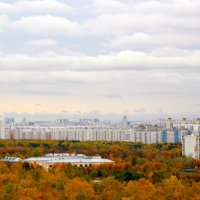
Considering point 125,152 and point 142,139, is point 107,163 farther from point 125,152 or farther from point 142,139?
point 142,139

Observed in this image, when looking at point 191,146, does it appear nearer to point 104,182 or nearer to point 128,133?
point 104,182

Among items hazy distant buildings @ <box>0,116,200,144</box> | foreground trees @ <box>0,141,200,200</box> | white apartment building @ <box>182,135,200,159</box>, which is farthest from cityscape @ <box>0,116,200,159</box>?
foreground trees @ <box>0,141,200,200</box>

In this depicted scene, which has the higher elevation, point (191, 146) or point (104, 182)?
point (191, 146)

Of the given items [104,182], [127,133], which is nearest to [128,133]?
[127,133]

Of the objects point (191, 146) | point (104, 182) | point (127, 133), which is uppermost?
point (127, 133)

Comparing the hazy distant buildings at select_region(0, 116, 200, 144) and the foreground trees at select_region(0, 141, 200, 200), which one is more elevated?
the hazy distant buildings at select_region(0, 116, 200, 144)

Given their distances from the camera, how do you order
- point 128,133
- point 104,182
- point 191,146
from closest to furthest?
point 104,182 → point 191,146 → point 128,133

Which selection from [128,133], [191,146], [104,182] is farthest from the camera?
[128,133]

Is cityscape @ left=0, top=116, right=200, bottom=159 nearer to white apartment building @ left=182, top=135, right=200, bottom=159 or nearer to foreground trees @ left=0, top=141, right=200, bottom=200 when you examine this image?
white apartment building @ left=182, top=135, right=200, bottom=159
